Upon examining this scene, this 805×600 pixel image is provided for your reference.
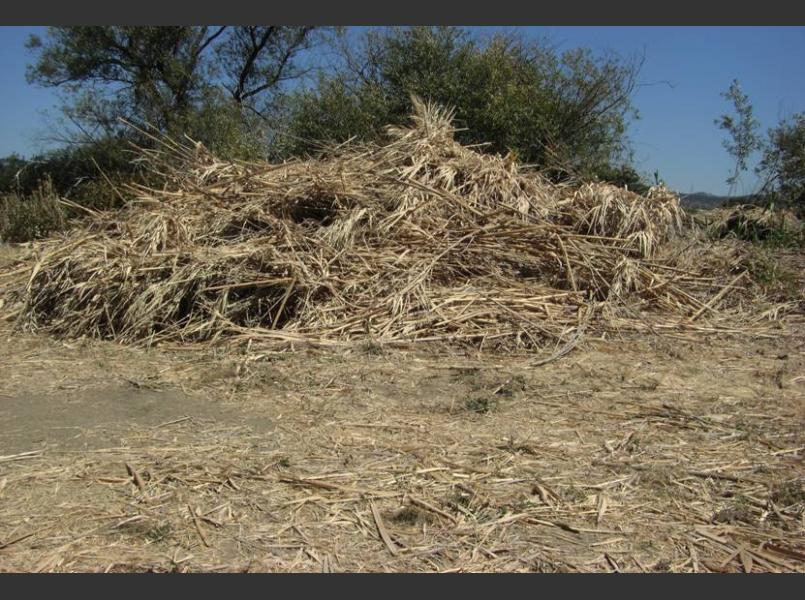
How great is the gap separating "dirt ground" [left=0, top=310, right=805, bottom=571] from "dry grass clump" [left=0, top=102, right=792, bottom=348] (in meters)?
0.59

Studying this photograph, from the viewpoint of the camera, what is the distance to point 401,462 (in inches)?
149

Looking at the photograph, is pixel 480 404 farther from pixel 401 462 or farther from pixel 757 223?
pixel 757 223

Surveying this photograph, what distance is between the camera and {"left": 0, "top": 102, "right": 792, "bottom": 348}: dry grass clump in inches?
247

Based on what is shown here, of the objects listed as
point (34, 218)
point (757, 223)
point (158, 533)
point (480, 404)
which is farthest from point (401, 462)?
point (34, 218)

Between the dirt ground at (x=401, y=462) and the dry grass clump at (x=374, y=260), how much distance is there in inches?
23.1

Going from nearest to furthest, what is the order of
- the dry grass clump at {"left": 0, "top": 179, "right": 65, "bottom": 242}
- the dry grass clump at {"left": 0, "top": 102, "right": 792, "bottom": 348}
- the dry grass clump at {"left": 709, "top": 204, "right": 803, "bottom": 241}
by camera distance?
1. the dry grass clump at {"left": 0, "top": 102, "right": 792, "bottom": 348}
2. the dry grass clump at {"left": 709, "top": 204, "right": 803, "bottom": 241}
3. the dry grass clump at {"left": 0, "top": 179, "right": 65, "bottom": 242}

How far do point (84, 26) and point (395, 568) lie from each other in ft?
66.7

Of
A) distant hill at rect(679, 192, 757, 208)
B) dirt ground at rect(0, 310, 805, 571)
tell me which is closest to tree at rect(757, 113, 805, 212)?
distant hill at rect(679, 192, 757, 208)

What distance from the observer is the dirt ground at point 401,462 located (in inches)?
116

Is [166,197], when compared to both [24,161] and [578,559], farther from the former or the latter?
[24,161]

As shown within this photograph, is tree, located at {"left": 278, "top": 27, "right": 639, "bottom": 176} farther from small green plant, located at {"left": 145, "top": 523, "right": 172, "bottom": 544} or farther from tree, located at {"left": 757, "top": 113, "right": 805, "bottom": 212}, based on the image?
small green plant, located at {"left": 145, "top": 523, "right": 172, "bottom": 544}

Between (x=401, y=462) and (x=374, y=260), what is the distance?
318 cm

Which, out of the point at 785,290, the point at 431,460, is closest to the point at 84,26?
the point at 785,290

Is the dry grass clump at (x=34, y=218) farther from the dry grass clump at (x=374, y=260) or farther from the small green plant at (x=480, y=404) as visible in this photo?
the small green plant at (x=480, y=404)
